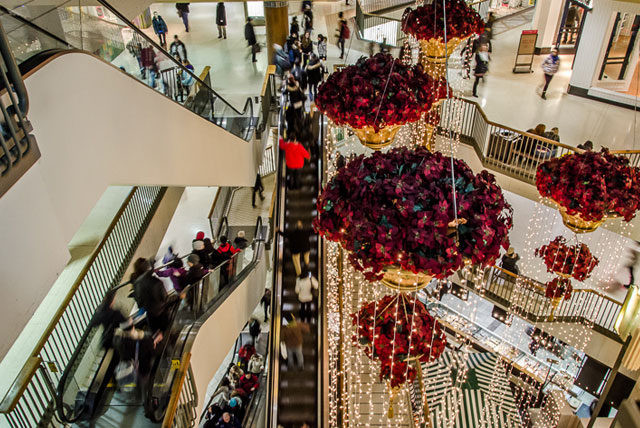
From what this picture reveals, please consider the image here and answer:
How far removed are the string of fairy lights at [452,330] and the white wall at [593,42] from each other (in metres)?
2.91

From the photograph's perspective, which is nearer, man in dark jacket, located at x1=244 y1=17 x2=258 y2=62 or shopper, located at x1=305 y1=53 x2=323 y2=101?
shopper, located at x1=305 y1=53 x2=323 y2=101

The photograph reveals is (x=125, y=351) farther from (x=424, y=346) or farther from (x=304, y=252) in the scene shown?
(x=304, y=252)

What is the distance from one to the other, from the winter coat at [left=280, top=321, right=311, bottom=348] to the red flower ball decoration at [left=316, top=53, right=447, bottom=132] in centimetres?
347

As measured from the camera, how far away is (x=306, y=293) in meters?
7.14

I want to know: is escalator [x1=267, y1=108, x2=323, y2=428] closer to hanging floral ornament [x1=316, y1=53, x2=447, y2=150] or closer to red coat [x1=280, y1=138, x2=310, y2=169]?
red coat [x1=280, y1=138, x2=310, y2=169]

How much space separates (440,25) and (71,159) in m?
4.19

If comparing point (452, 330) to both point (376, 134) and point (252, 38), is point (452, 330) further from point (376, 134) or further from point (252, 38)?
point (252, 38)

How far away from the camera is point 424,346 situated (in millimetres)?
4477

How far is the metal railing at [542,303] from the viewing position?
353 inches

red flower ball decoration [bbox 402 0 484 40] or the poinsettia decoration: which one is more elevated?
red flower ball decoration [bbox 402 0 484 40]

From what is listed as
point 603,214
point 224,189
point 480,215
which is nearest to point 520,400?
point 603,214

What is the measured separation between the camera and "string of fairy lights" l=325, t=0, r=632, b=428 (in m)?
6.74

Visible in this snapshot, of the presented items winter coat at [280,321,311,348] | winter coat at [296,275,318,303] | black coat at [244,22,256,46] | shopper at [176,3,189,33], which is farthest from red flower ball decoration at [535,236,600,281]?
shopper at [176,3,189,33]

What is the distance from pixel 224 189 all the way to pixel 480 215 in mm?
9528
